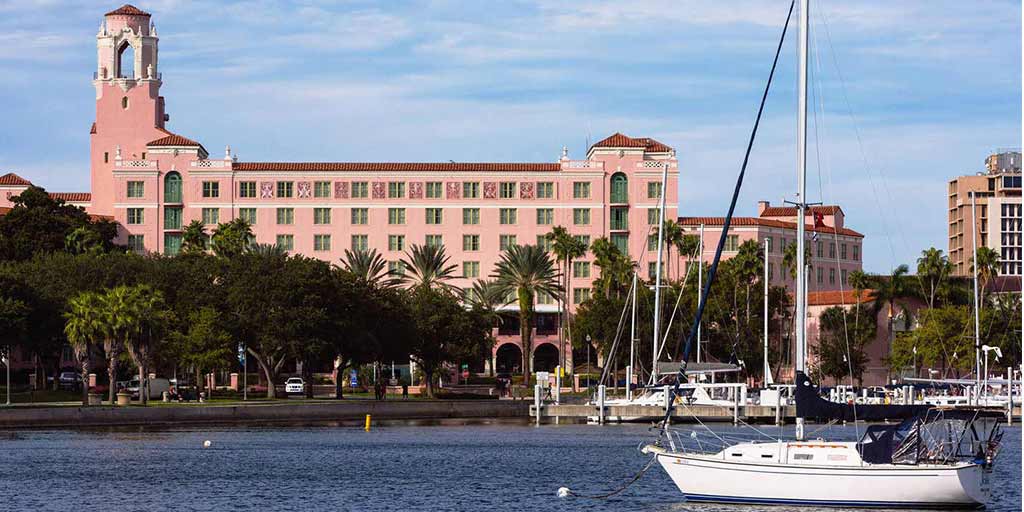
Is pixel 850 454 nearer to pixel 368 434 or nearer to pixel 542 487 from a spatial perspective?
pixel 542 487

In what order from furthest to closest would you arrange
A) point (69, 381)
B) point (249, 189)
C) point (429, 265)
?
point (249, 189), point (429, 265), point (69, 381)

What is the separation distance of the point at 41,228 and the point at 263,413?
5886cm

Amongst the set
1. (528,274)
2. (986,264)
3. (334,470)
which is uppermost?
(986,264)

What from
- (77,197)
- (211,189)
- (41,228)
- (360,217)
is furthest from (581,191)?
(41,228)

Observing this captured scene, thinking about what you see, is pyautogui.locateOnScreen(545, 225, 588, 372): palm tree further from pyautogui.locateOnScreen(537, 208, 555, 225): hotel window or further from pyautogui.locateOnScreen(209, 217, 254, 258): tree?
pyautogui.locateOnScreen(209, 217, 254, 258): tree

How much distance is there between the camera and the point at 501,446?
79.2 metres

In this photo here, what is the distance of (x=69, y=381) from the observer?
132 metres

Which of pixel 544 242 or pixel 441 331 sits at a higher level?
pixel 544 242

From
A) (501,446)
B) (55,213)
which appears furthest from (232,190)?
(501,446)

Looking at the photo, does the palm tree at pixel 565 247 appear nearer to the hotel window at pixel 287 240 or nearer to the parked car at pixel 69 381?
the hotel window at pixel 287 240

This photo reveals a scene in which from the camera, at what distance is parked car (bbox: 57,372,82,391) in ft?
401

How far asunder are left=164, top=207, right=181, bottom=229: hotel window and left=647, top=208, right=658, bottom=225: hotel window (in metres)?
44.7

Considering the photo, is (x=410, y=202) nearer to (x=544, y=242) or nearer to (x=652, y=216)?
Answer: (x=544, y=242)

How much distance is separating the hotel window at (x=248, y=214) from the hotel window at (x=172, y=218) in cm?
583
